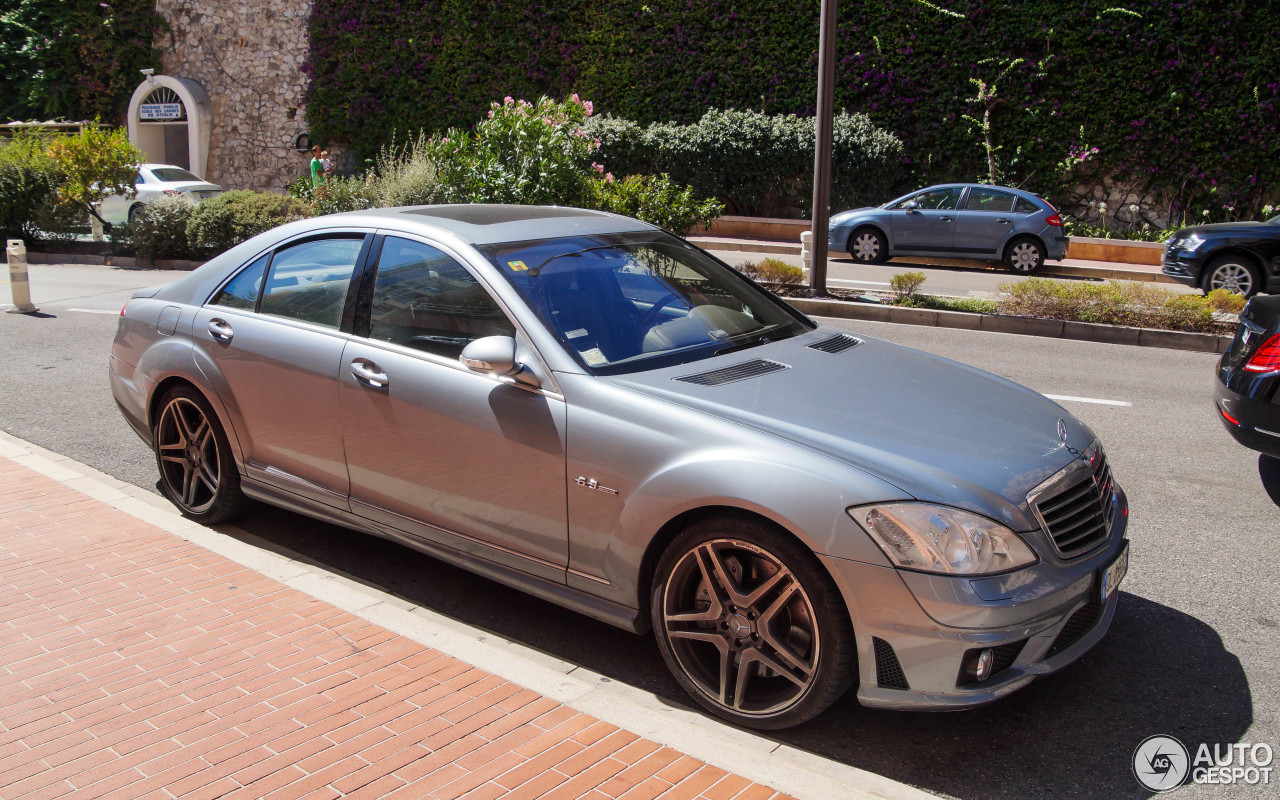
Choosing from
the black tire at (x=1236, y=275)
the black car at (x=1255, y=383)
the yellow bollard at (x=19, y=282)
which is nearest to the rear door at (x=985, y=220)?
the black tire at (x=1236, y=275)

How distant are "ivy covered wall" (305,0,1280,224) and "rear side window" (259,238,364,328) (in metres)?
19.9

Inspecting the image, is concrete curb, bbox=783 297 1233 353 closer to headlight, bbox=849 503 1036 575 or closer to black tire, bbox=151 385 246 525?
black tire, bbox=151 385 246 525

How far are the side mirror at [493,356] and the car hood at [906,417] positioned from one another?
1.25 feet

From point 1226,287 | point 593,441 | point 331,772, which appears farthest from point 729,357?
point 1226,287

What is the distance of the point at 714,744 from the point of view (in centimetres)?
309

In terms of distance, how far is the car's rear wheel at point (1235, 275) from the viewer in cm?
1345

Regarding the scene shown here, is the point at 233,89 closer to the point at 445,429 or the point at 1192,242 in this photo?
the point at 1192,242

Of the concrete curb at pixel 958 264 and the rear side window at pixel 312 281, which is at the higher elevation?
the rear side window at pixel 312 281

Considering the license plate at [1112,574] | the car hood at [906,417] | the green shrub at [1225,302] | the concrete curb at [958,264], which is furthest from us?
the concrete curb at [958,264]

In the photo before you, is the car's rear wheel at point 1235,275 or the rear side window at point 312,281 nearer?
the rear side window at point 312,281

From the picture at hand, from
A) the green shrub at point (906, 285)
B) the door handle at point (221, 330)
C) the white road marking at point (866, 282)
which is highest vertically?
the door handle at point (221, 330)

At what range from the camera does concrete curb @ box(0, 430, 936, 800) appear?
294cm

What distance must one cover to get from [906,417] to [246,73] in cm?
3220

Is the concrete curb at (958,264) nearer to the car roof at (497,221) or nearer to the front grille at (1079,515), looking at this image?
the car roof at (497,221)
